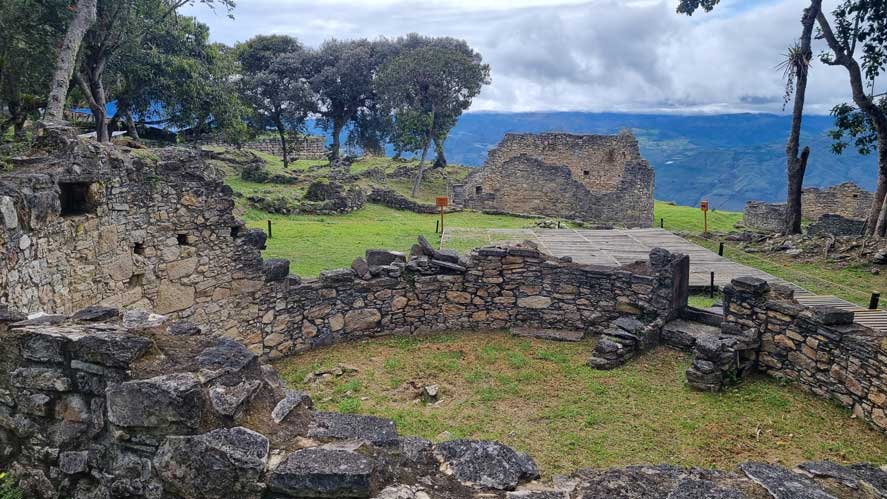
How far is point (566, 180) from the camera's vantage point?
33.2 m

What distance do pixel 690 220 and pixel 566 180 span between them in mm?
6988

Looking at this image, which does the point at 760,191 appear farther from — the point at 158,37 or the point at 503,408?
the point at 503,408

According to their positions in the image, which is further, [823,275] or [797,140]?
[797,140]

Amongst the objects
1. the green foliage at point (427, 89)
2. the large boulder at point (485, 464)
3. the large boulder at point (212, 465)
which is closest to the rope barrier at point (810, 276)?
the large boulder at point (485, 464)

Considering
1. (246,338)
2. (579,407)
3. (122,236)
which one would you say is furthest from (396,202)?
(579,407)

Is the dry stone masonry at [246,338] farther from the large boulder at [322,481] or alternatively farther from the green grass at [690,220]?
the green grass at [690,220]

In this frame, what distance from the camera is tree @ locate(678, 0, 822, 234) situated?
20.6 m

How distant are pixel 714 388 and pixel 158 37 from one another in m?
24.7

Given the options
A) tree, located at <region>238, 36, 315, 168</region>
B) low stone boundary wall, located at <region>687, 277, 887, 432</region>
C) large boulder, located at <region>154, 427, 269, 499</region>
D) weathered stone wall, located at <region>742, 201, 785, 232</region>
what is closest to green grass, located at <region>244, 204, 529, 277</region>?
low stone boundary wall, located at <region>687, 277, 887, 432</region>

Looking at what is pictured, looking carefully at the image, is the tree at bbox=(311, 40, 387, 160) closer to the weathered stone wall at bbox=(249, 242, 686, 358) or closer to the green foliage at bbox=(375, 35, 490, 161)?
the green foliage at bbox=(375, 35, 490, 161)

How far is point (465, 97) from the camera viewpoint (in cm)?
3778

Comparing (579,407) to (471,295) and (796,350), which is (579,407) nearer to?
(796,350)

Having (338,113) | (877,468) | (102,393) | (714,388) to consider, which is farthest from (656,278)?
(338,113)

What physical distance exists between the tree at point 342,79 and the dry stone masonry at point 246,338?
3105cm
